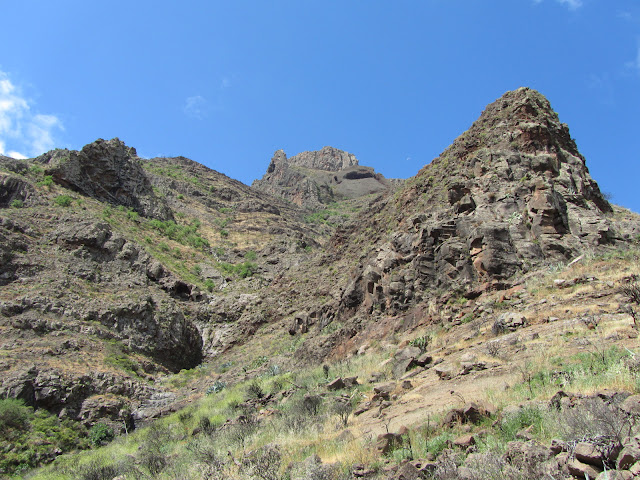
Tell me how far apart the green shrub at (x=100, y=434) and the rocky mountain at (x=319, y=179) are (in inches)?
2706

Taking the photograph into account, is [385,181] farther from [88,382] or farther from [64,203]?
[88,382]

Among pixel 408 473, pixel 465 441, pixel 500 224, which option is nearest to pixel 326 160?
pixel 500 224

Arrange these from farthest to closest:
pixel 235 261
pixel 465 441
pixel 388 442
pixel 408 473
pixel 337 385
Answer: pixel 235 261 → pixel 337 385 → pixel 388 442 → pixel 465 441 → pixel 408 473

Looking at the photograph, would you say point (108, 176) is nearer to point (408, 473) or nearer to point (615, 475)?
point (408, 473)

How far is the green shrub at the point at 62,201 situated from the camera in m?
33.1

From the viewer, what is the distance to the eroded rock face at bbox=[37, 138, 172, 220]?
→ 3816 centimetres

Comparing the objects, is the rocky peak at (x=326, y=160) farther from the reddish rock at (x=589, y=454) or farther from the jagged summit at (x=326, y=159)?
the reddish rock at (x=589, y=454)

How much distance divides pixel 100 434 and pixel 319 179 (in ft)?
343

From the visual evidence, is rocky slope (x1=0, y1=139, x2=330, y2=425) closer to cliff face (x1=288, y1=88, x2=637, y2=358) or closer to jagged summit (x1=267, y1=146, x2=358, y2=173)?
cliff face (x1=288, y1=88, x2=637, y2=358)

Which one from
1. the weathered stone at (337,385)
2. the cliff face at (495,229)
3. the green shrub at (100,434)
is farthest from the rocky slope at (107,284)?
the weathered stone at (337,385)

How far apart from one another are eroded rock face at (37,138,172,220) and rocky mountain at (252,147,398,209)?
154 ft

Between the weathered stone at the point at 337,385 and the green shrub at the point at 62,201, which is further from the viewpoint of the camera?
the green shrub at the point at 62,201

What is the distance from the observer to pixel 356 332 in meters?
16.2

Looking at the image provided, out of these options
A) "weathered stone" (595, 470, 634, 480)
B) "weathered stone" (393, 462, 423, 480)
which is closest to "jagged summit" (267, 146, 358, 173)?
"weathered stone" (393, 462, 423, 480)
